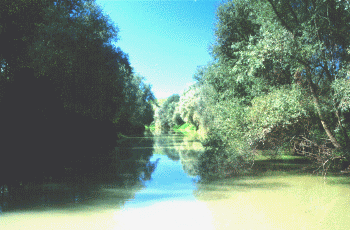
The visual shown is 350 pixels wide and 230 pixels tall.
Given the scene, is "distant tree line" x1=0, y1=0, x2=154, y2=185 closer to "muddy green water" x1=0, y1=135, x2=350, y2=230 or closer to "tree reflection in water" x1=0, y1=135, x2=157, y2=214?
"tree reflection in water" x1=0, y1=135, x2=157, y2=214

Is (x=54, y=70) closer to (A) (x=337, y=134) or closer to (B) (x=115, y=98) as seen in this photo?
(B) (x=115, y=98)

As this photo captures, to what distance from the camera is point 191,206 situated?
Answer: 8688 millimetres

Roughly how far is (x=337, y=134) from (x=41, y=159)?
15173 millimetres

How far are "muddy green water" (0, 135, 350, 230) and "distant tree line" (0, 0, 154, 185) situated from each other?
16.7 feet

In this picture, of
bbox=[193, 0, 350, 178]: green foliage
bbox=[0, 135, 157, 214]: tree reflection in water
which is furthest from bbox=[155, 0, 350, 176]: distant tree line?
bbox=[0, 135, 157, 214]: tree reflection in water

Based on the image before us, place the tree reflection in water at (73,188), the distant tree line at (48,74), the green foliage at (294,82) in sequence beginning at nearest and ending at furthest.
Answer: the tree reflection in water at (73,188) → the green foliage at (294,82) → the distant tree line at (48,74)

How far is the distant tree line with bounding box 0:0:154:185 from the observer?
14656mm

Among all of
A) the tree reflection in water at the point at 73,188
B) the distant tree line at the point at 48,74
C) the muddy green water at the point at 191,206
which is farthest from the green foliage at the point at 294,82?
the distant tree line at the point at 48,74

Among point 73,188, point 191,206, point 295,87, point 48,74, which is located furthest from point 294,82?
point 48,74

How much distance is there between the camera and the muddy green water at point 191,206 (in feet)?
23.5

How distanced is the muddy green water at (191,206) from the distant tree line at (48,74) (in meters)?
5.10

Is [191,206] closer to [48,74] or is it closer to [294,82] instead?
[294,82]

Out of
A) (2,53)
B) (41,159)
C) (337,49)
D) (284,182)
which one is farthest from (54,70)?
(337,49)

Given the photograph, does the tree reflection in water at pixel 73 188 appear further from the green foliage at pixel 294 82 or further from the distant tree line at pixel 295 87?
the green foliage at pixel 294 82
